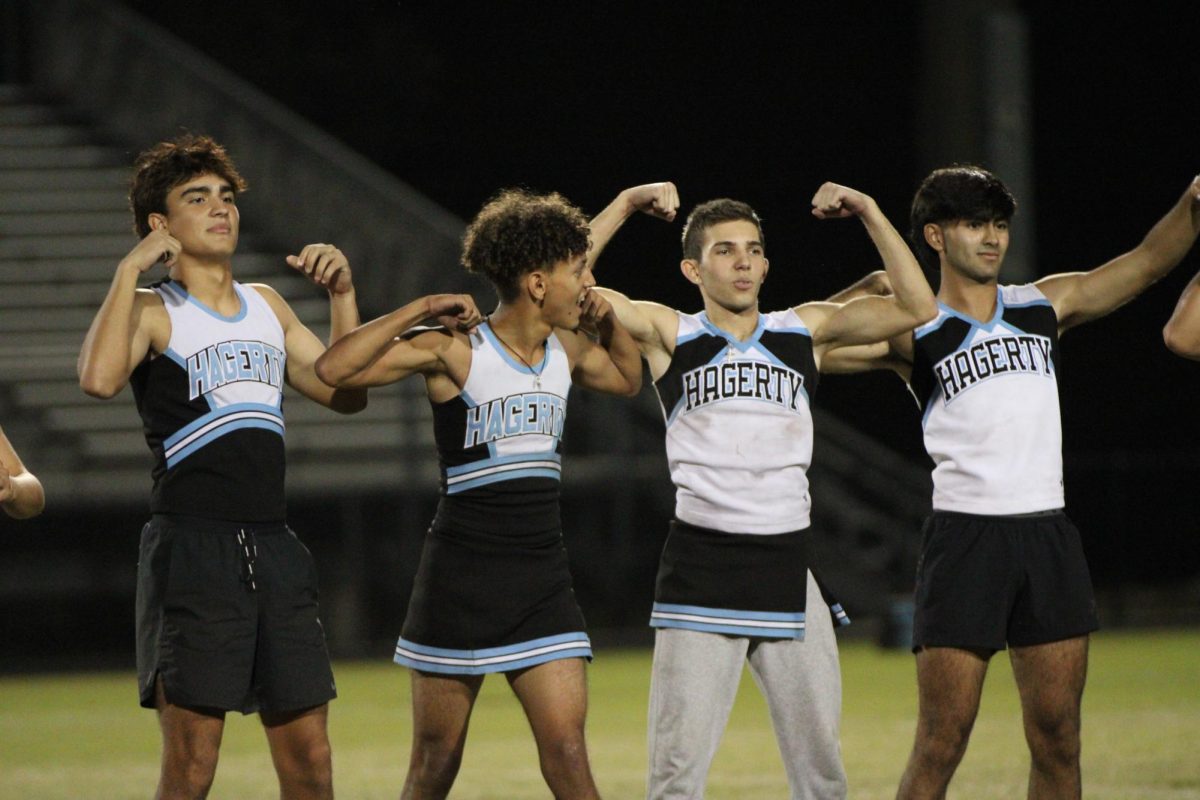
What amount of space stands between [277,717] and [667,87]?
1678 cm

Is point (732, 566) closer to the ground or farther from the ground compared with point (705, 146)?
closer to the ground

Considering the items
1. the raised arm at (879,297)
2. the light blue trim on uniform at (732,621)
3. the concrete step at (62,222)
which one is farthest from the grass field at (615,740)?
the concrete step at (62,222)

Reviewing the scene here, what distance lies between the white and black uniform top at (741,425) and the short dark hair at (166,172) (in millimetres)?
1468

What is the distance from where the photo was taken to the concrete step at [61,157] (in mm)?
18656

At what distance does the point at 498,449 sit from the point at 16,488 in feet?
4.32

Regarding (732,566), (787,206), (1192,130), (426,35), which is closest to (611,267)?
(787,206)

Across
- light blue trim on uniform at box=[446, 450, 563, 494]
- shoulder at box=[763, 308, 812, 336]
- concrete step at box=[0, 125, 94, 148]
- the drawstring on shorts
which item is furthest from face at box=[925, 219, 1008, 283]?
concrete step at box=[0, 125, 94, 148]

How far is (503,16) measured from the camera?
21.1 meters

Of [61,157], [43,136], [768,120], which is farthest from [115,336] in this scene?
[768,120]

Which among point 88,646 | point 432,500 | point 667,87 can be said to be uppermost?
point 667,87

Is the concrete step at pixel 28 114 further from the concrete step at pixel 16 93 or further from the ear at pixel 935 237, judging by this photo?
the ear at pixel 935 237

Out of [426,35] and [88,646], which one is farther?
[426,35]

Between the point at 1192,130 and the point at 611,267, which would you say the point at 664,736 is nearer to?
the point at 611,267

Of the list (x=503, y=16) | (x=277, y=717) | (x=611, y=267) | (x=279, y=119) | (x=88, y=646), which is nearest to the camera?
(x=277, y=717)
